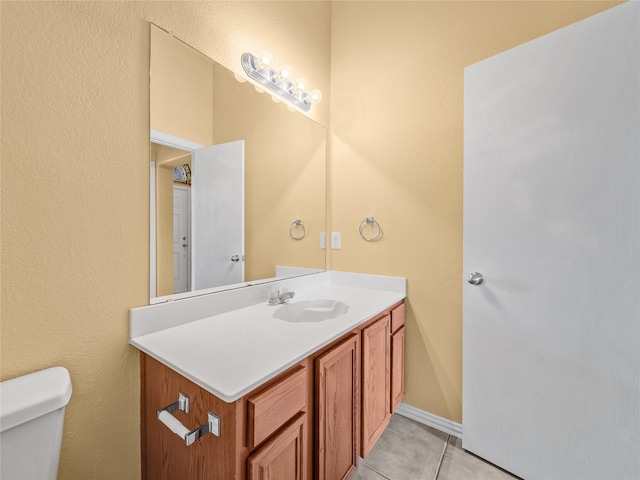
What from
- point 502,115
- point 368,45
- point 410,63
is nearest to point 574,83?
point 502,115

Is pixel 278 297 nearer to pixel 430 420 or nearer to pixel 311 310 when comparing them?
pixel 311 310

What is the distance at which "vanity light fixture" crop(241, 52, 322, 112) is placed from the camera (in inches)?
53.5

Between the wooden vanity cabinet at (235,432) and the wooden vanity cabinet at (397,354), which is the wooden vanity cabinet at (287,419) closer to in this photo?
the wooden vanity cabinet at (235,432)

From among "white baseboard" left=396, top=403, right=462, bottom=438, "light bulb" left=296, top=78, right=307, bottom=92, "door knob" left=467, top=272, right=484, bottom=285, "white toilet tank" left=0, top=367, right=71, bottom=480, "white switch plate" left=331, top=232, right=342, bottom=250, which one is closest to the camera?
"white toilet tank" left=0, top=367, right=71, bottom=480

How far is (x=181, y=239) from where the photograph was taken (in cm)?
112

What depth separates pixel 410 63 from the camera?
1.61m

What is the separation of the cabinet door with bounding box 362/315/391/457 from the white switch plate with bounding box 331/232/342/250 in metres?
0.64

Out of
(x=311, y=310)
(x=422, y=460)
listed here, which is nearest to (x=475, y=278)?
(x=311, y=310)

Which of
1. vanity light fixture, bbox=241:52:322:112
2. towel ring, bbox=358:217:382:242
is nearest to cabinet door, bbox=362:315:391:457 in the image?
towel ring, bbox=358:217:382:242

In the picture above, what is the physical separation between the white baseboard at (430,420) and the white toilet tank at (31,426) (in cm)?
159

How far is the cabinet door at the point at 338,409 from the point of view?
36.9 inches

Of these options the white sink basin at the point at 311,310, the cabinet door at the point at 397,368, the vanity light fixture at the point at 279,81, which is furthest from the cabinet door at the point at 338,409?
the vanity light fixture at the point at 279,81

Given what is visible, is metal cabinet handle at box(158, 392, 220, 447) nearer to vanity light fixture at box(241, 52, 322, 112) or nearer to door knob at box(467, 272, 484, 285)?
door knob at box(467, 272, 484, 285)

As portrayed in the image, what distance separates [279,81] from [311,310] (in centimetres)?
126
